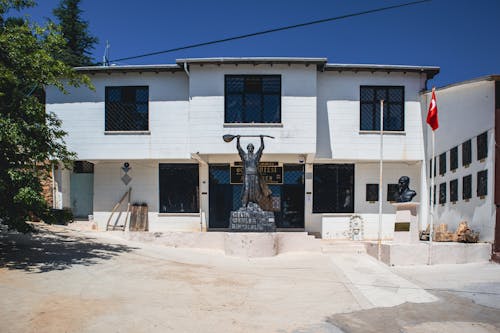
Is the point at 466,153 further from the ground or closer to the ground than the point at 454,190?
further from the ground

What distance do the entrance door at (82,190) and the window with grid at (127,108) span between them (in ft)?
10.4

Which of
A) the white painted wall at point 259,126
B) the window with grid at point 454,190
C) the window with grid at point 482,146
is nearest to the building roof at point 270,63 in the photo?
the white painted wall at point 259,126

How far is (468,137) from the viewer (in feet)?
44.0

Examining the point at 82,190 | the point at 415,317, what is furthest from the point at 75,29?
the point at 415,317

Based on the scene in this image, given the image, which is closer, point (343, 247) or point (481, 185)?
point (481, 185)

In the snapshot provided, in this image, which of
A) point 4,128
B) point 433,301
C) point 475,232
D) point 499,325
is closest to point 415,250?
point 475,232

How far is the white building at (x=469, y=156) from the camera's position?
11945 mm

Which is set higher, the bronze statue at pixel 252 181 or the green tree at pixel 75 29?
the green tree at pixel 75 29

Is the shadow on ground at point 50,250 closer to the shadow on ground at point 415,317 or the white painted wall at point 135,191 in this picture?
the white painted wall at point 135,191

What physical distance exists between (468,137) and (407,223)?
10.5ft

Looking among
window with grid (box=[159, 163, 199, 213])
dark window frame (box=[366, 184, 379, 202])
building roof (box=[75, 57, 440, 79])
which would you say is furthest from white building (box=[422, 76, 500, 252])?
window with grid (box=[159, 163, 199, 213])

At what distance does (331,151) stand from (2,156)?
12070mm

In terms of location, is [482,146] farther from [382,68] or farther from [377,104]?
[382,68]

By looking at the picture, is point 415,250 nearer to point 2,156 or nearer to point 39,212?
point 39,212
